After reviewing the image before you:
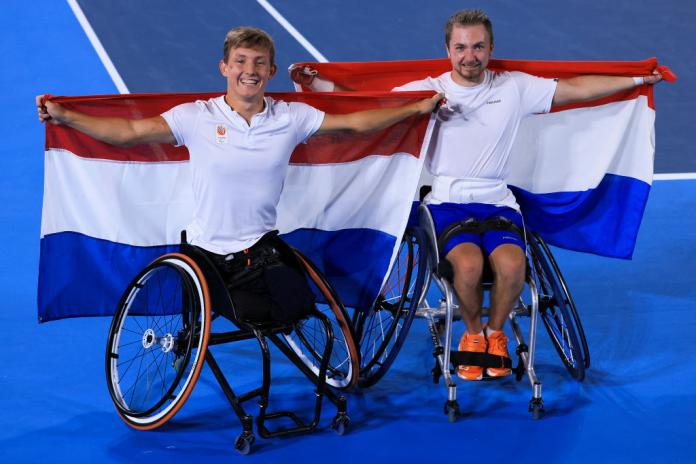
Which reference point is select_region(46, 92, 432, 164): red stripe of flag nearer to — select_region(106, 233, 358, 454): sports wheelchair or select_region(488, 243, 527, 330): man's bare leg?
select_region(106, 233, 358, 454): sports wheelchair

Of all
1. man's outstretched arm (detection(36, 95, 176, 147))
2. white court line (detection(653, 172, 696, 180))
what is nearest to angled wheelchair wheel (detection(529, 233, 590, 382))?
man's outstretched arm (detection(36, 95, 176, 147))

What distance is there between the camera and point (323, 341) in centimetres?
633

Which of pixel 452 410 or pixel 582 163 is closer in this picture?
pixel 452 410

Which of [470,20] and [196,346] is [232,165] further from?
[470,20]

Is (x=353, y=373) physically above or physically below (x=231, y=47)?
below

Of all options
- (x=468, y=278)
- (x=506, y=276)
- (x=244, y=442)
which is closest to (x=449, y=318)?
(x=468, y=278)

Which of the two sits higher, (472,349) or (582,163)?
(582,163)

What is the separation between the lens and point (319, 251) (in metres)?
5.85

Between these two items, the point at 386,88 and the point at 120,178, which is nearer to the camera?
the point at 120,178

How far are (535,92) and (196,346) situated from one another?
2194mm

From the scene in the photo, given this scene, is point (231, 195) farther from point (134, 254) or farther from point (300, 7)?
point (300, 7)

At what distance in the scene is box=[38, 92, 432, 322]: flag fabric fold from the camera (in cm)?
545

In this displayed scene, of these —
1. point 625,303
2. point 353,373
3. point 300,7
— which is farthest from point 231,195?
point 300,7

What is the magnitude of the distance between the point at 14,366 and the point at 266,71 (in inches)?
82.5
